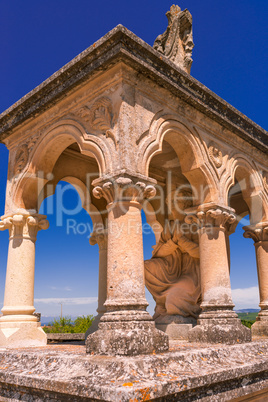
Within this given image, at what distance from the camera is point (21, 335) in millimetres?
5527

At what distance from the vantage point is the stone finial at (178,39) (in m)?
7.40

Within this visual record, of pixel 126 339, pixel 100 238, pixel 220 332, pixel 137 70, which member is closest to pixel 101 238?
pixel 100 238

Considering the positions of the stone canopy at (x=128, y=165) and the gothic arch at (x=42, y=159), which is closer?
the stone canopy at (x=128, y=165)

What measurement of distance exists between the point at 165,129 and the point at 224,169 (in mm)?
1640

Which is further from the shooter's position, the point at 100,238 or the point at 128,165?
the point at 100,238

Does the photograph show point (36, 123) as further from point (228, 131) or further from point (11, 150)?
point (228, 131)

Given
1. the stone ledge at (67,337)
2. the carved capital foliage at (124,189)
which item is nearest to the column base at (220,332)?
the carved capital foliage at (124,189)

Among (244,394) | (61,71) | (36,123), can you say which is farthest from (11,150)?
(244,394)

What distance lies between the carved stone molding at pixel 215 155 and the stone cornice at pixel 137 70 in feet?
1.61

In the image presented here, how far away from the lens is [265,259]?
7492 millimetres

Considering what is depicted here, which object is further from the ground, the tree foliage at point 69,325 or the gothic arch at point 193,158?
the gothic arch at point 193,158

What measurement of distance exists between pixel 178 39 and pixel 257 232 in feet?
13.5

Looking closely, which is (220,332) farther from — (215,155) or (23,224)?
(23,224)

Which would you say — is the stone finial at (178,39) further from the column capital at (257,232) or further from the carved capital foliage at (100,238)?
the carved capital foliage at (100,238)
